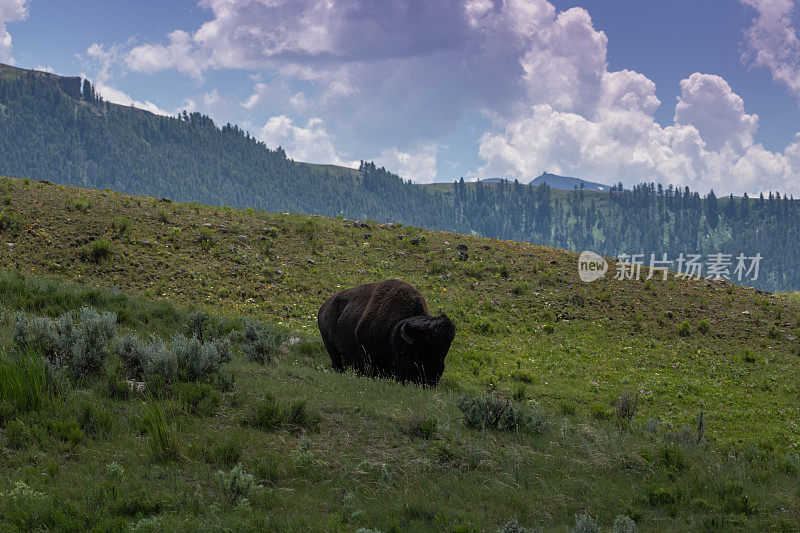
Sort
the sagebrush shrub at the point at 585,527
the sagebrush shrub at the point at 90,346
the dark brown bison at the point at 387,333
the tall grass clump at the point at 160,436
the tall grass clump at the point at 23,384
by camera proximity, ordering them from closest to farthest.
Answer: the sagebrush shrub at the point at 585,527
the tall grass clump at the point at 160,436
the tall grass clump at the point at 23,384
the sagebrush shrub at the point at 90,346
the dark brown bison at the point at 387,333

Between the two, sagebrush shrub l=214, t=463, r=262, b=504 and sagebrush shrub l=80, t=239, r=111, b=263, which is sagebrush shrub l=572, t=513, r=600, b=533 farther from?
sagebrush shrub l=80, t=239, r=111, b=263

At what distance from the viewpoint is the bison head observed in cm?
1142

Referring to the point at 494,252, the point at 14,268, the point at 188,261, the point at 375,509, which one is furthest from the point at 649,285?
the point at 14,268

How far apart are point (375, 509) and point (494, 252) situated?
26.6 m

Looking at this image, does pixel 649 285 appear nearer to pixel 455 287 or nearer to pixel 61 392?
pixel 455 287

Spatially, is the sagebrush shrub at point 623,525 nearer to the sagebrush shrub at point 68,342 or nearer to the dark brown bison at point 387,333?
the dark brown bison at point 387,333

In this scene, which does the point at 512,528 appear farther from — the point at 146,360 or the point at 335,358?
the point at 335,358

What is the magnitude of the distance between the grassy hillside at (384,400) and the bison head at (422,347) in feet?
1.85

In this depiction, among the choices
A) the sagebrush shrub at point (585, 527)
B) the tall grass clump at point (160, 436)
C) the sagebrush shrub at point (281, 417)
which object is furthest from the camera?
the sagebrush shrub at point (281, 417)

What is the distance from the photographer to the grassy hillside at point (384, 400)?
579cm

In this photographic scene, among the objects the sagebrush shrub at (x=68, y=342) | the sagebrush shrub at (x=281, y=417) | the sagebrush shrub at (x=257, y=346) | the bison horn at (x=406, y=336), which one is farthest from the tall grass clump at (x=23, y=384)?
the bison horn at (x=406, y=336)

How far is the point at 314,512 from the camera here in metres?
5.56

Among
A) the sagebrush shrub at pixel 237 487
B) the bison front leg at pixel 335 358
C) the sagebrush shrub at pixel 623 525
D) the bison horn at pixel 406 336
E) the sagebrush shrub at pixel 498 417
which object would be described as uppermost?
the bison horn at pixel 406 336

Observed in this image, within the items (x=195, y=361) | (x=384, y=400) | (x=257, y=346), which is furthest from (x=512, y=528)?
(x=257, y=346)
